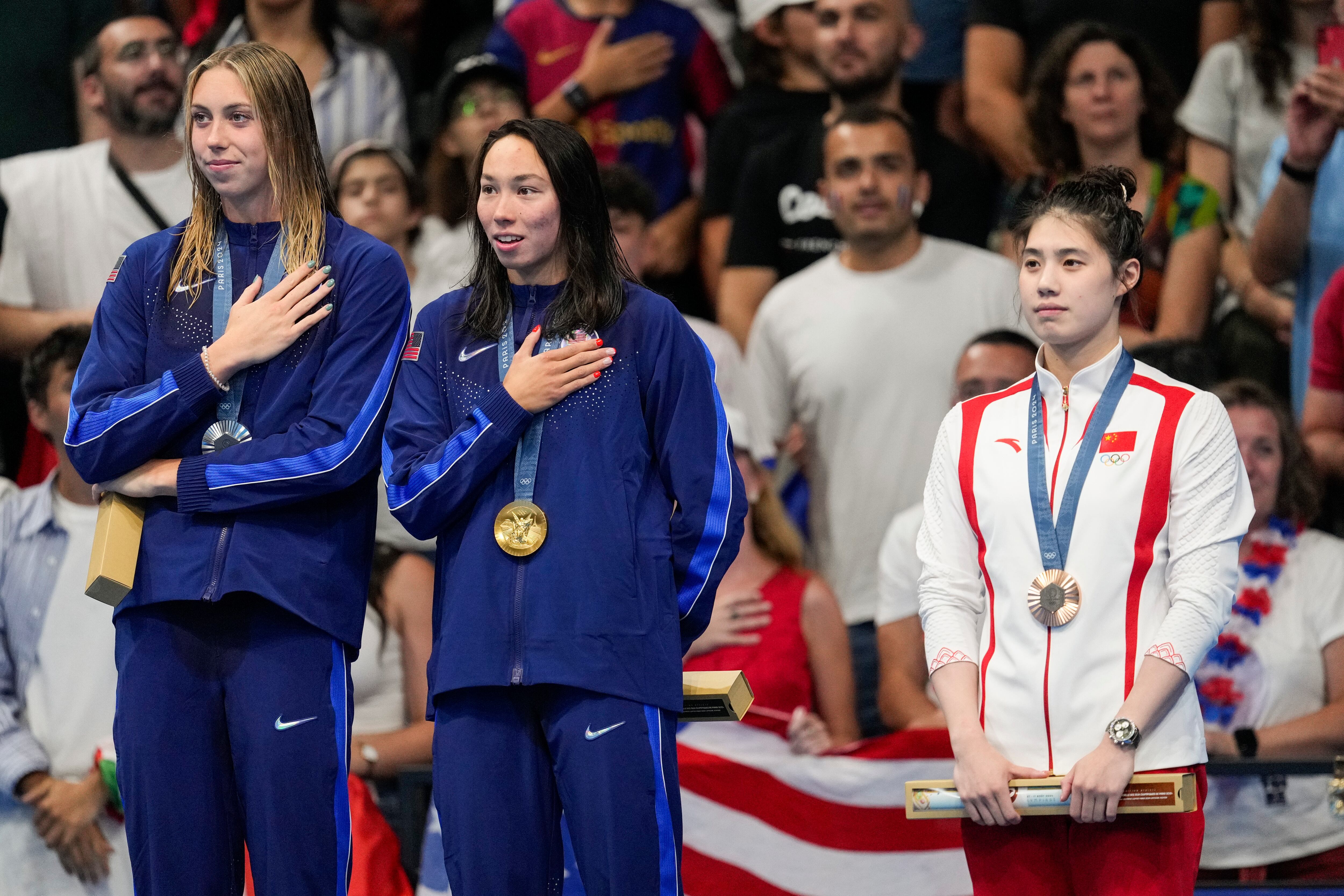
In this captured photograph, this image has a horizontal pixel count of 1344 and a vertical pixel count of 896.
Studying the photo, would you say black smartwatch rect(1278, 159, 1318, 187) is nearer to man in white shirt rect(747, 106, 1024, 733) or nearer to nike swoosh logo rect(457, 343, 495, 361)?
man in white shirt rect(747, 106, 1024, 733)

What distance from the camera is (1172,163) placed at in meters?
6.52

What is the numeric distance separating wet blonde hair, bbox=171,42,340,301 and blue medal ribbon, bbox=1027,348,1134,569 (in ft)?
5.09

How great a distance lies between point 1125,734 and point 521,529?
1207 mm

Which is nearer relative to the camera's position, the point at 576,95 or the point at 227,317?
the point at 227,317

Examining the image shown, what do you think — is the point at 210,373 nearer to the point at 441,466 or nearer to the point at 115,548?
the point at 115,548

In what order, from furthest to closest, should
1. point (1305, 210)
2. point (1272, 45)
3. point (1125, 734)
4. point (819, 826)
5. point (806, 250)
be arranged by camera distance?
point (806, 250) < point (1272, 45) < point (1305, 210) < point (819, 826) < point (1125, 734)

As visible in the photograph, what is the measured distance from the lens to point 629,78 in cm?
706

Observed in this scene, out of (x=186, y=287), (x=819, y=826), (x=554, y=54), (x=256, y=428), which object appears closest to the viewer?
(x=256, y=428)

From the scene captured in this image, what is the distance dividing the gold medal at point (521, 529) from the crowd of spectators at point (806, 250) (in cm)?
187

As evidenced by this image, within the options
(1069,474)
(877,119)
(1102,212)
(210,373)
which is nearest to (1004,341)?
(877,119)

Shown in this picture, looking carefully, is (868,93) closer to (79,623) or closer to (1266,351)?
(1266,351)

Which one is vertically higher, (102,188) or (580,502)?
(102,188)

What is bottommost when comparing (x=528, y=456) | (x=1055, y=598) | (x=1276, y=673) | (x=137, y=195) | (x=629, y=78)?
(x=1276, y=673)

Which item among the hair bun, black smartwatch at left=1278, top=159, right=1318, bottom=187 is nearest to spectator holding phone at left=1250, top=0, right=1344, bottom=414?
black smartwatch at left=1278, top=159, right=1318, bottom=187
